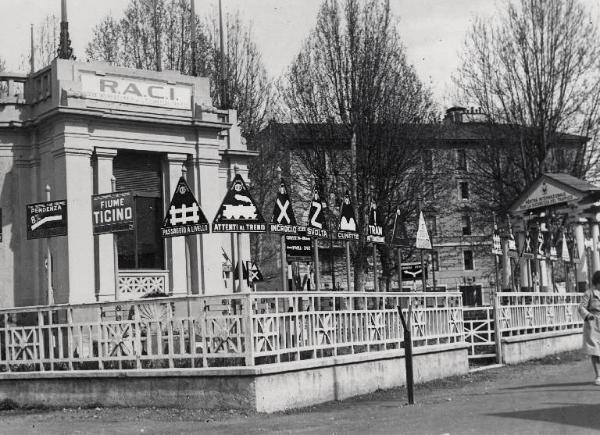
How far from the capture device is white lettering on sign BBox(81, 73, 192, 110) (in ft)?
75.7

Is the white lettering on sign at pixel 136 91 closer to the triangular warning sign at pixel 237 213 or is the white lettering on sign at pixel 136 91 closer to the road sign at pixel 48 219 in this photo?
the road sign at pixel 48 219

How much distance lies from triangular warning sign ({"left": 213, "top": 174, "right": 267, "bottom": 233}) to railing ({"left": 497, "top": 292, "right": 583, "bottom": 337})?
6758mm

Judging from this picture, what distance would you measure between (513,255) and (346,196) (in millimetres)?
9631

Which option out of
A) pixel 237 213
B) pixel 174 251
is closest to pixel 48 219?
pixel 237 213

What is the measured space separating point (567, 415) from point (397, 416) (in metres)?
2.19

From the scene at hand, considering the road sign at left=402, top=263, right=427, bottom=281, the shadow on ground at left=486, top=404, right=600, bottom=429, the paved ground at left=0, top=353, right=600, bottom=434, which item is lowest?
the paved ground at left=0, top=353, right=600, bottom=434

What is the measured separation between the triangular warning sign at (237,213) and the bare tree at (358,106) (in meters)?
16.8

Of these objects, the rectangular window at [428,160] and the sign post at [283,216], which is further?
the rectangular window at [428,160]

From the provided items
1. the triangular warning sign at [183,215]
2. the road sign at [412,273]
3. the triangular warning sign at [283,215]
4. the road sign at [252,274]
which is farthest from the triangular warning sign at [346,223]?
the road sign at [412,273]

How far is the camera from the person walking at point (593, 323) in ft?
47.9

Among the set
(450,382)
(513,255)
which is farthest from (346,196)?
(513,255)

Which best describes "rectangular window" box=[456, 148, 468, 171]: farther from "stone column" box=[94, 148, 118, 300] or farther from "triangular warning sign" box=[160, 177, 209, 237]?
"triangular warning sign" box=[160, 177, 209, 237]

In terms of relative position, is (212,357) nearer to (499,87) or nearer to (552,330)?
(552,330)

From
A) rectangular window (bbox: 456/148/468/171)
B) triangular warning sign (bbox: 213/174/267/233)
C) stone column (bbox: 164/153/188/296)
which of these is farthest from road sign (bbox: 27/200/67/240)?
rectangular window (bbox: 456/148/468/171)
